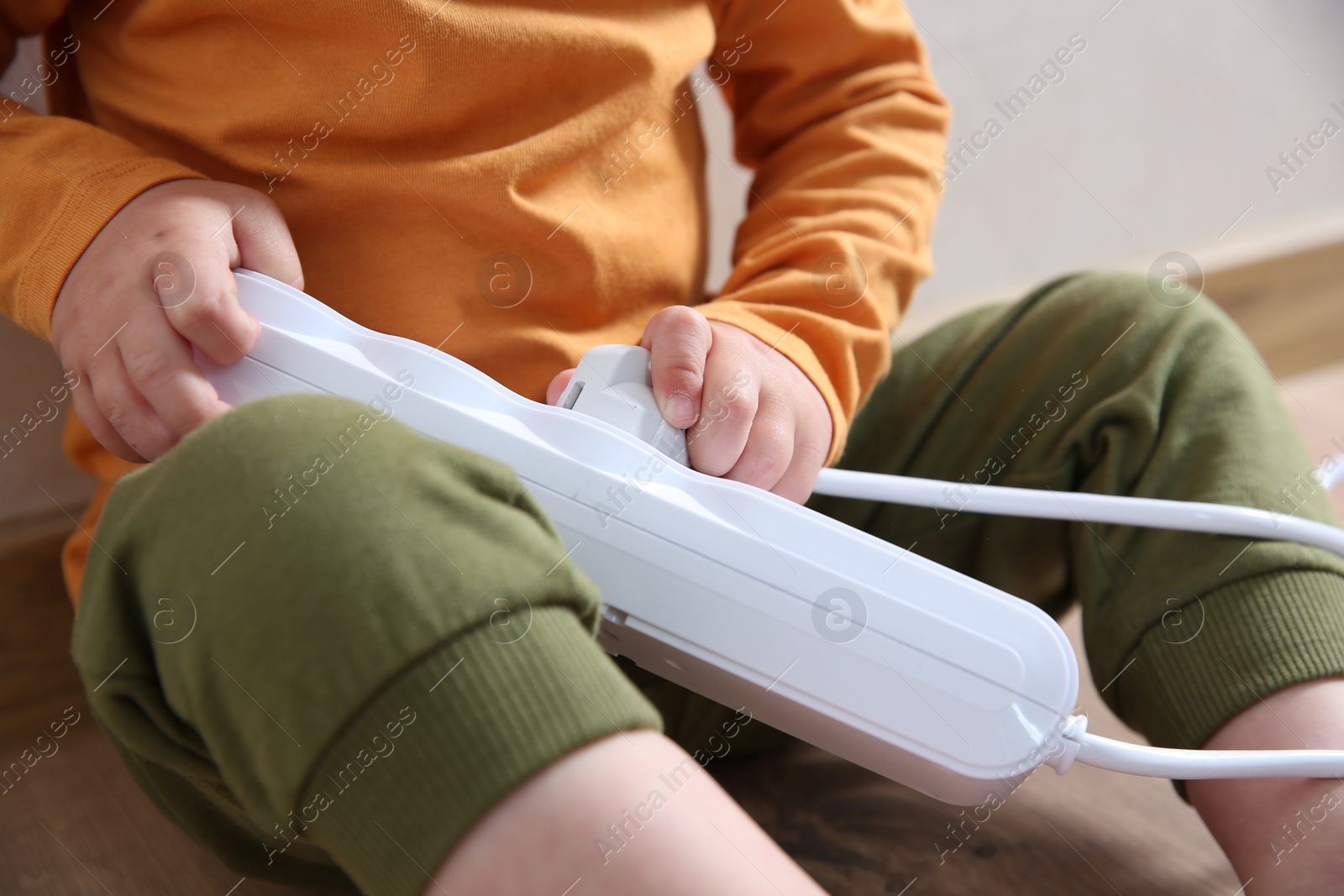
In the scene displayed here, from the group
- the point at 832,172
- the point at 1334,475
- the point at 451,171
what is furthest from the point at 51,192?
the point at 1334,475

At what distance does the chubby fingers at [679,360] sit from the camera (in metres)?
0.39

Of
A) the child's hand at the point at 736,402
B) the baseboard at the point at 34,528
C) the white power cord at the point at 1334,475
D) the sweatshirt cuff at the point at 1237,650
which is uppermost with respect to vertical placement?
the child's hand at the point at 736,402

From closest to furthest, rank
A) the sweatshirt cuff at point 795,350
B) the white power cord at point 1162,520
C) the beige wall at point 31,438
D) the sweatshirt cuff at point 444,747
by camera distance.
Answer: the sweatshirt cuff at point 444,747
the white power cord at point 1162,520
the sweatshirt cuff at point 795,350
the beige wall at point 31,438

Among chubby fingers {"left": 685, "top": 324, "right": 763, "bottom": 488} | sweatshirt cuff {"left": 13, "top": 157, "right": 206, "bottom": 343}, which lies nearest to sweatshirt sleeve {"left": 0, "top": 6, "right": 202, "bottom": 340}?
sweatshirt cuff {"left": 13, "top": 157, "right": 206, "bottom": 343}

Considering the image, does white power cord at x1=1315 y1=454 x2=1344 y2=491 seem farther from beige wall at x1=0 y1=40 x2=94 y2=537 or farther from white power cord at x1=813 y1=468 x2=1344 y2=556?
beige wall at x1=0 y1=40 x2=94 y2=537

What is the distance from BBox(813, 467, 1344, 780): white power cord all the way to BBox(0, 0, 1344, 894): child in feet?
0.04

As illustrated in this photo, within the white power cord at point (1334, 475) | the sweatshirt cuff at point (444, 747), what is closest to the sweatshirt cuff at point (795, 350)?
the sweatshirt cuff at point (444, 747)

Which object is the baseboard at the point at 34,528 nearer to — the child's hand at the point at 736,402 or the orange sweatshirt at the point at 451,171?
the orange sweatshirt at the point at 451,171

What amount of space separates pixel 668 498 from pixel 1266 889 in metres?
0.28

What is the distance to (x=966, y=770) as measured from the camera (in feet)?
1.01

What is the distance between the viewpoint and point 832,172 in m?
0.59

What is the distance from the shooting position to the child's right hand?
1.22ft

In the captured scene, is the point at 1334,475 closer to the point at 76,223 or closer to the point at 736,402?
the point at 736,402

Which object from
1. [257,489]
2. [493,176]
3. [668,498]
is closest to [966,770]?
[668,498]
